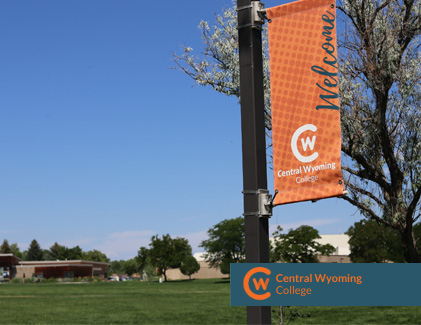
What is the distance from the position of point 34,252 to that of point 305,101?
6134 inches

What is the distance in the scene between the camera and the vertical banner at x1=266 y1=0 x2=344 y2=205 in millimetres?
5582

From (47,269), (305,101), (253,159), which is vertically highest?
(305,101)

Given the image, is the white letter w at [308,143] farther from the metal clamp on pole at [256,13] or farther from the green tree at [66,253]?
the green tree at [66,253]

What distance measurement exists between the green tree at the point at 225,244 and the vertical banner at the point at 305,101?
304 feet

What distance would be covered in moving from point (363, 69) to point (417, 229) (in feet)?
213

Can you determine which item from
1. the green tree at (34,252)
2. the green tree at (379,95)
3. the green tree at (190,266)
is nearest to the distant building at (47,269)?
the green tree at (190,266)

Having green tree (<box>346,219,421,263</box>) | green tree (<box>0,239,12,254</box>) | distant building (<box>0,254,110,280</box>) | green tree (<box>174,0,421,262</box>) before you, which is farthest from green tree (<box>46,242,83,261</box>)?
green tree (<box>174,0,421,262</box>)

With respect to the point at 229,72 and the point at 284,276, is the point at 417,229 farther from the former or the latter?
the point at 284,276

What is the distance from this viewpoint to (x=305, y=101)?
573 centimetres

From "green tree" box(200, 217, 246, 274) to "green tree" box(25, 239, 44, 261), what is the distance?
66.3m

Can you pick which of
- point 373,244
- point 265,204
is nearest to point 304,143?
point 265,204

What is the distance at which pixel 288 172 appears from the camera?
573 centimetres

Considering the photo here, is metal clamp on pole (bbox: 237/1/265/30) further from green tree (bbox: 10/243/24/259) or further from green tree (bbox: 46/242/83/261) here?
green tree (bbox: 10/243/24/259)

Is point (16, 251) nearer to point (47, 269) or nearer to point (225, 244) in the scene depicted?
point (47, 269)
